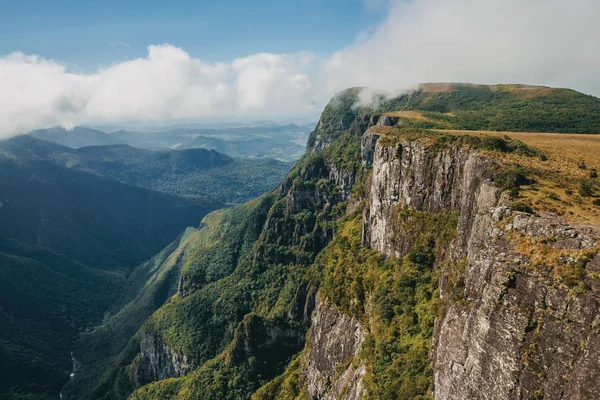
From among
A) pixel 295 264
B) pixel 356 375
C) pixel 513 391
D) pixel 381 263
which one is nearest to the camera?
pixel 513 391

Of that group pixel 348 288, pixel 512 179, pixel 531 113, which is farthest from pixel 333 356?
pixel 531 113

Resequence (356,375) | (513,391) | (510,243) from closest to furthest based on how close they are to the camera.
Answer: (513,391)
(510,243)
(356,375)

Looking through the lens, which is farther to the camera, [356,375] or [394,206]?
[394,206]

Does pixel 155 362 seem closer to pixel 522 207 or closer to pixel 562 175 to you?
pixel 522 207

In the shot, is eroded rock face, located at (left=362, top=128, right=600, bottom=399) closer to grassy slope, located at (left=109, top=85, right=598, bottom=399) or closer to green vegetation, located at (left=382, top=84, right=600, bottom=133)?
grassy slope, located at (left=109, top=85, right=598, bottom=399)

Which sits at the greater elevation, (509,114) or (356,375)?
(509,114)

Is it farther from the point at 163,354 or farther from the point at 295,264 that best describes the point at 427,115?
the point at 163,354

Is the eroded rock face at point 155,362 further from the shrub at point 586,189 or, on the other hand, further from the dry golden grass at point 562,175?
the shrub at point 586,189

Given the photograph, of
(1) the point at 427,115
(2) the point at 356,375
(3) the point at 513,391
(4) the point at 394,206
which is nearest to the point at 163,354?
(2) the point at 356,375
